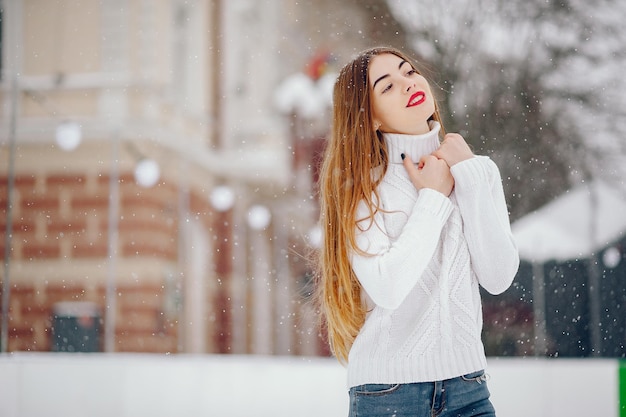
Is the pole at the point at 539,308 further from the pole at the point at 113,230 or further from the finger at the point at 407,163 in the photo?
the pole at the point at 113,230

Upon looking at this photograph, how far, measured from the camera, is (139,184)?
22.9ft

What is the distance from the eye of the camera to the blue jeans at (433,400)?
115cm

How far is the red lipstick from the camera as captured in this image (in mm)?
1244

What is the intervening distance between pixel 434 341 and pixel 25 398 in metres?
2.33

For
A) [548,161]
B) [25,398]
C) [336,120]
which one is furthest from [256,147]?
[336,120]

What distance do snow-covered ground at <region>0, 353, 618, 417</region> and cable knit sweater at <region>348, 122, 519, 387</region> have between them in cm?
167

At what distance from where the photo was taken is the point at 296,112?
8.19m

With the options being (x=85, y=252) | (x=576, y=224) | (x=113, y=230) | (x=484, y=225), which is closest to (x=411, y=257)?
(x=484, y=225)

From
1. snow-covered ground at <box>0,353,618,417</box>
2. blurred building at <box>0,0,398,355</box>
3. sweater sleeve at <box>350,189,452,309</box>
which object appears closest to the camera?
sweater sleeve at <box>350,189,452,309</box>

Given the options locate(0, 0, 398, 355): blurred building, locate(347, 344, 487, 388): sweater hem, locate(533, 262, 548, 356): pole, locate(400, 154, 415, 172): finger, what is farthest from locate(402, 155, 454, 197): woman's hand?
locate(0, 0, 398, 355): blurred building

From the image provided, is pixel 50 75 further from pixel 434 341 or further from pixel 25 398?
pixel 434 341

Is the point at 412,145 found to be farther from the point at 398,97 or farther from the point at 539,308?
the point at 539,308

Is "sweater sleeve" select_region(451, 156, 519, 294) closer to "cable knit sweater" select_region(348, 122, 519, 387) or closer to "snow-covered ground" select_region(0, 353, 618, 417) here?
"cable knit sweater" select_region(348, 122, 519, 387)

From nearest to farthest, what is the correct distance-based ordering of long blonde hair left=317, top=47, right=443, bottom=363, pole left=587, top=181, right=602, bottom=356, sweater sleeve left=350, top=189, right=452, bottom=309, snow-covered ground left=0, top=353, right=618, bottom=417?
sweater sleeve left=350, top=189, right=452, bottom=309
long blonde hair left=317, top=47, right=443, bottom=363
snow-covered ground left=0, top=353, right=618, bottom=417
pole left=587, top=181, right=602, bottom=356
